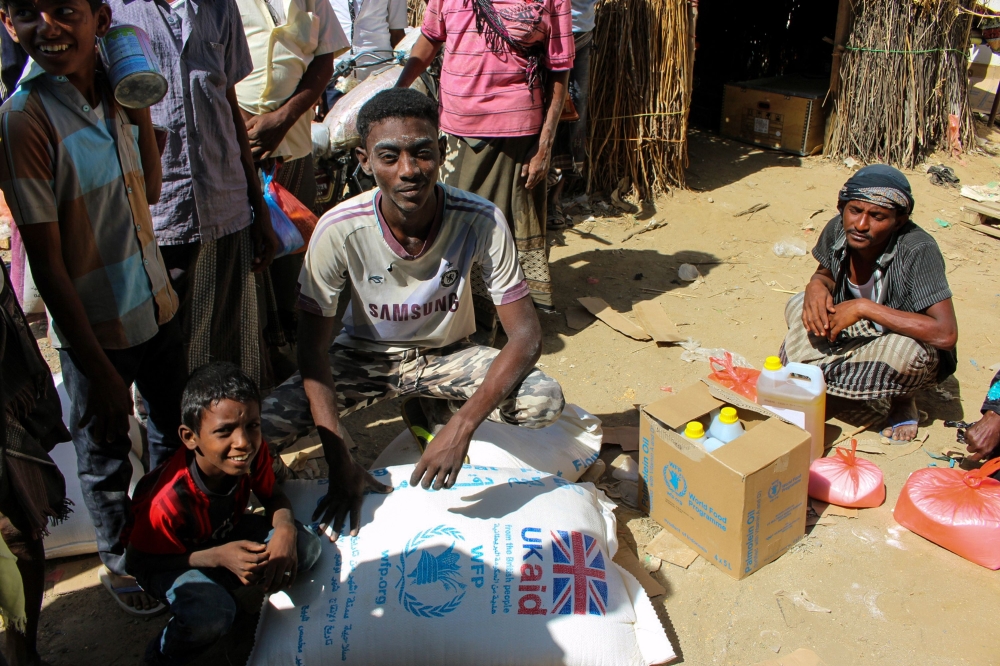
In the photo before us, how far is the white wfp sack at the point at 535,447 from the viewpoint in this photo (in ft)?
8.87

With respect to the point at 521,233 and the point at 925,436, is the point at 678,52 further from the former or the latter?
the point at 925,436

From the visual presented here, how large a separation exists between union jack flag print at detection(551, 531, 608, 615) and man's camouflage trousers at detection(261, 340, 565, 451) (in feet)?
1.62

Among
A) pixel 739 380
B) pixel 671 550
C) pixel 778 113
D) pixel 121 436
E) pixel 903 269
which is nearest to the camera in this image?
pixel 121 436

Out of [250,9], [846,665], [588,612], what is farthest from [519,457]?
[250,9]

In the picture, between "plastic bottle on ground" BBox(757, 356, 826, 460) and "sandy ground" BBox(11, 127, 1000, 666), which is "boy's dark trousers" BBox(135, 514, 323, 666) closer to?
"sandy ground" BBox(11, 127, 1000, 666)

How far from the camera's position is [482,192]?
3.98 m

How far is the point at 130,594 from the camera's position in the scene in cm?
238

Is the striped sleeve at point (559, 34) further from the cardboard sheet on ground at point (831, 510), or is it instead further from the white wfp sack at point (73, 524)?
the white wfp sack at point (73, 524)

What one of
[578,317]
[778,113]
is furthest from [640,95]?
[578,317]

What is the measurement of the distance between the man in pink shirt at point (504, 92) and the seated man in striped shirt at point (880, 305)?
1.45 meters

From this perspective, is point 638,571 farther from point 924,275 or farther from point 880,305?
point 924,275

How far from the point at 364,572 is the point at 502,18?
2696 mm

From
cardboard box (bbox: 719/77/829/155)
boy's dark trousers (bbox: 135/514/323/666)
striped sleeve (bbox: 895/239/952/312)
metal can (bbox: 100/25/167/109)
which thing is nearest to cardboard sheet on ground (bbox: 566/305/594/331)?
striped sleeve (bbox: 895/239/952/312)

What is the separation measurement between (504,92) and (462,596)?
255cm
